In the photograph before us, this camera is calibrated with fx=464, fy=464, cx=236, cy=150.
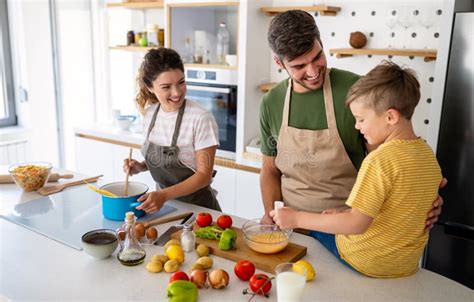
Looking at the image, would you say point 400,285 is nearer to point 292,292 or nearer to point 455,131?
point 292,292

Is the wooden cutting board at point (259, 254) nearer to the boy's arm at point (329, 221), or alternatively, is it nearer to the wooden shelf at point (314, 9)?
the boy's arm at point (329, 221)

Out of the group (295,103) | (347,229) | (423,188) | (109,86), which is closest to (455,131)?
(295,103)

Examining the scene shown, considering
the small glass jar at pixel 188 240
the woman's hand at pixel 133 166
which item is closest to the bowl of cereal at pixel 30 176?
the woman's hand at pixel 133 166

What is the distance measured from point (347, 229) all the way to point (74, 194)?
47.0 inches

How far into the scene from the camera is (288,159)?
5.65 ft

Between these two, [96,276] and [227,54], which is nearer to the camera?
[96,276]

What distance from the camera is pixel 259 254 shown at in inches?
52.9

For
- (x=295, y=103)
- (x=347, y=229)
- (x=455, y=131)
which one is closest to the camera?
(x=347, y=229)

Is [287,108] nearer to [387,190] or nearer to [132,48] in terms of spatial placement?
[387,190]

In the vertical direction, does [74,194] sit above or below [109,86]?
below

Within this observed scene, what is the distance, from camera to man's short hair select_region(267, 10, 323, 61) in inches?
57.8

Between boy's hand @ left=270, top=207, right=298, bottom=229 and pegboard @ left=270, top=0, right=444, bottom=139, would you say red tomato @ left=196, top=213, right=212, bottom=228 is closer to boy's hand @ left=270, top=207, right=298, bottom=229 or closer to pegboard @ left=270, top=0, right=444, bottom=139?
boy's hand @ left=270, top=207, right=298, bottom=229

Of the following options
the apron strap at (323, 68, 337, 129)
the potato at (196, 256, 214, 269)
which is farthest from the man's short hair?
the potato at (196, 256, 214, 269)

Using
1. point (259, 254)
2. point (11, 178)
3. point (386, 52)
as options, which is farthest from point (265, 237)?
point (386, 52)
